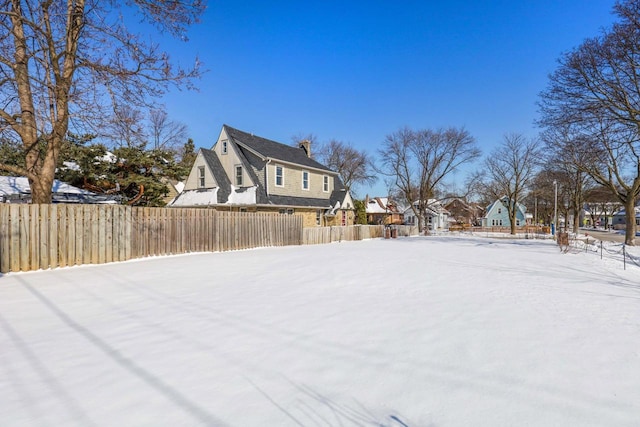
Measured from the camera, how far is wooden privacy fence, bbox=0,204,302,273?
8.29m

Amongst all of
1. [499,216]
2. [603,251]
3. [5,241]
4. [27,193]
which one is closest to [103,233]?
[5,241]

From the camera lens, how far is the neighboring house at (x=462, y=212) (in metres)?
69.5

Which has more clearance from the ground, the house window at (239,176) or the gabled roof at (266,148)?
the gabled roof at (266,148)

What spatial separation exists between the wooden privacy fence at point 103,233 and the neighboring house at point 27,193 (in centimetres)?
612

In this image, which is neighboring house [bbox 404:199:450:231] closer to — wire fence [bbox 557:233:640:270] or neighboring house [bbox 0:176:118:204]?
wire fence [bbox 557:233:640:270]

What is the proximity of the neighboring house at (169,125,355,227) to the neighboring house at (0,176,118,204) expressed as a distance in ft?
20.9

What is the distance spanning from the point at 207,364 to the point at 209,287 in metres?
3.84

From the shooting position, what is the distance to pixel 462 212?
72.0 meters

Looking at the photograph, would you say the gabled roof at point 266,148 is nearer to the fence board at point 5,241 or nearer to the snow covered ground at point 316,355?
the fence board at point 5,241

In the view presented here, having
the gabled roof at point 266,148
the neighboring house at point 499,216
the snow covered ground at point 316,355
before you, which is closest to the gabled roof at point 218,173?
the gabled roof at point 266,148

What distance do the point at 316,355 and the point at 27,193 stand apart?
15.4 metres

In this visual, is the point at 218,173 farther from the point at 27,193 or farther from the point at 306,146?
the point at 306,146

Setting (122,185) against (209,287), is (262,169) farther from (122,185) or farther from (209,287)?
(209,287)

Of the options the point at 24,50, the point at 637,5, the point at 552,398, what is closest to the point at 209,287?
the point at 552,398
